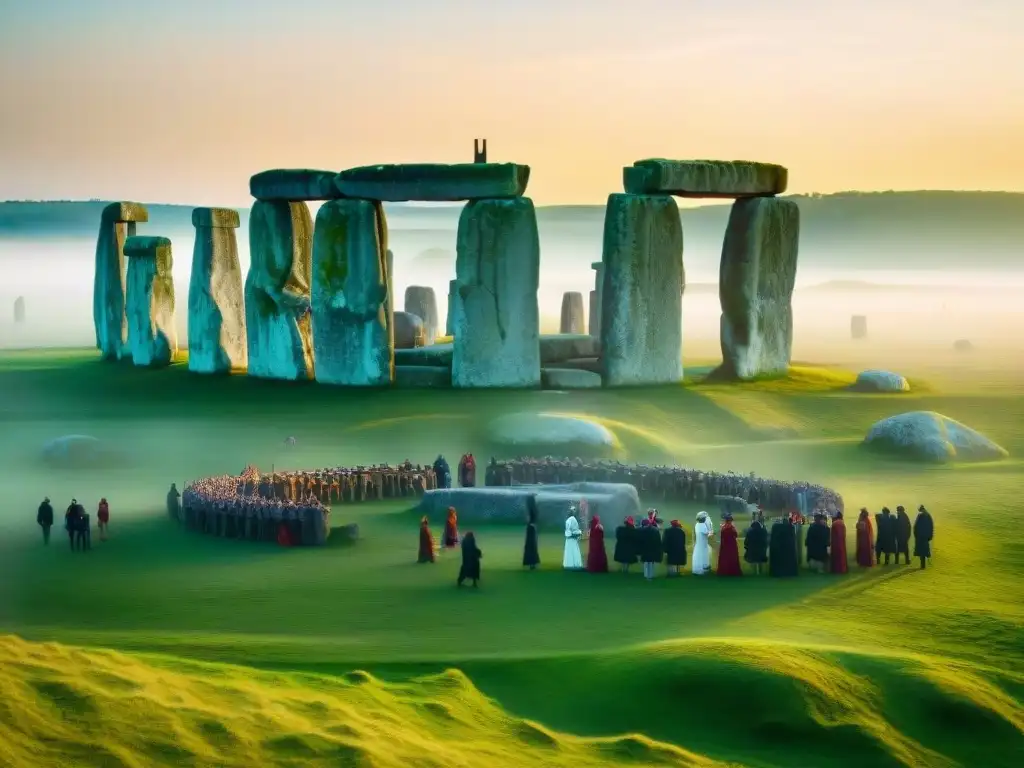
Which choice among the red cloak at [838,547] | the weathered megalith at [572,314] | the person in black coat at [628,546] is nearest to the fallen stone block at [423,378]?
the person in black coat at [628,546]

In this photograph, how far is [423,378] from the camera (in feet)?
140

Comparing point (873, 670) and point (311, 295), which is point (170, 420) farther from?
point (873, 670)

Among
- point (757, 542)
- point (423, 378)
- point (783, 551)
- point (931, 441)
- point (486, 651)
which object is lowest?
point (486, 651)

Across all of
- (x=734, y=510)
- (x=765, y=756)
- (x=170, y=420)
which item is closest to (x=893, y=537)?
(x=734, y=510)

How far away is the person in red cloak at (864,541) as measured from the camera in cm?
2442

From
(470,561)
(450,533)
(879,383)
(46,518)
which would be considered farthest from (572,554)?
(879,383)

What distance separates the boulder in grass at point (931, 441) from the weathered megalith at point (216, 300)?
17812 millimetres

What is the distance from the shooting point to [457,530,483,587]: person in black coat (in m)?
23.0

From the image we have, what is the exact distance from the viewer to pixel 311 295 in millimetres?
43250

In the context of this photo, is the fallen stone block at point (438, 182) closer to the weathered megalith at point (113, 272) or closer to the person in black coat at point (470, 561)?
the weathered megalith at point (113, 272)

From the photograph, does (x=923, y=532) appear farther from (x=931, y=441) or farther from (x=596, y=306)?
(x=596, y=306)

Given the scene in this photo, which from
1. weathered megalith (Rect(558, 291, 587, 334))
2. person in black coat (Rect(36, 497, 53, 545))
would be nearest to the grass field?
person in black coat (Rect(36, 497, 53, 545))

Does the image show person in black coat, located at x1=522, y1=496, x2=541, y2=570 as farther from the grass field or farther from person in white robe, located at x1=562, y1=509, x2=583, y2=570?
person in white robe, located at x1=562, y1=509, x2=583, y2=570

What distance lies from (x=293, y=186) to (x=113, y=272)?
1173 cm
